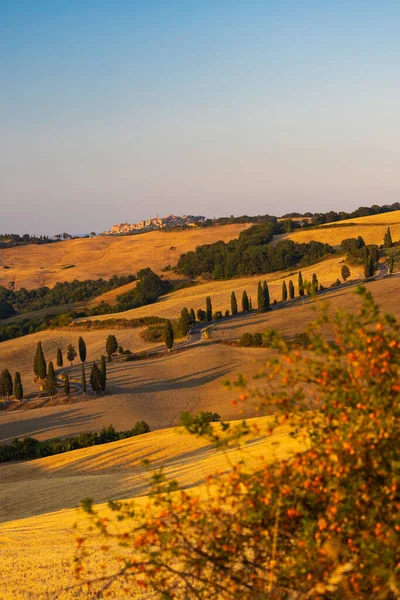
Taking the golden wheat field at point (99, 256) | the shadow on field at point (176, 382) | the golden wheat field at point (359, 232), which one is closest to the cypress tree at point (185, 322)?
the shadow on field at point (176, 382)

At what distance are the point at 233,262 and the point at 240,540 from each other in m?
113

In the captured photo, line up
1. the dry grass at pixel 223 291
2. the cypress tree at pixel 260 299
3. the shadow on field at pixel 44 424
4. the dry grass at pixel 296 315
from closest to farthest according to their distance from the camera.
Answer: the shadow on field at pixel 44 424, the dry grass at pixel 296 315, the cypress tree at pixel 260 299, the dry grass at pixel 223 291

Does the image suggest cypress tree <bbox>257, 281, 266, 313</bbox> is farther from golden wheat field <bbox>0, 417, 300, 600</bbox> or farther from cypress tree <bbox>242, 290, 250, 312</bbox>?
golden wheat field <bbox>0, 417, 300, 600</bbox>

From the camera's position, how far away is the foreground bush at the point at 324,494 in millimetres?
6234

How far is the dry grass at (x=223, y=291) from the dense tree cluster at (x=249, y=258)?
3.96 m

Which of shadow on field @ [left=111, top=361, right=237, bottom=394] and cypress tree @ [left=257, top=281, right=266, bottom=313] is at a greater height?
cypress tree @ [left=257, top=281, right=266, bottom=313]

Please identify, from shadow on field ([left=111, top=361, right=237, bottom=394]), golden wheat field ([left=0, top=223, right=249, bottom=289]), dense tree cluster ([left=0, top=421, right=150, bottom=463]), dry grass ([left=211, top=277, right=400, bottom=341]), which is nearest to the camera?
dense tree cluster ([left=0, top=421, right=150, bottom=463])

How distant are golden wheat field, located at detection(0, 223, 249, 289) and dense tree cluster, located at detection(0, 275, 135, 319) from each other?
7.45 meters

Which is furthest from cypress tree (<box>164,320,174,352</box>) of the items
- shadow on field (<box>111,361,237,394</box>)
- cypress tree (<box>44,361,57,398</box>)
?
cypress tree (<box>44,361,57,398</box>)

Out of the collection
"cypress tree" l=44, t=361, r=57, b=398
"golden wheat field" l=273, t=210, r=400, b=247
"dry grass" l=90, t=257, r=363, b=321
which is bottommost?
"cypress tree" l=44, t=361, r=57, b=398

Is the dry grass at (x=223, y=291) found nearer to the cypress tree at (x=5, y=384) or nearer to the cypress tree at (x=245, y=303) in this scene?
the cypress tree at (x=245, y=303)

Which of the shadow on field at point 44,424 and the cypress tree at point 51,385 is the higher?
the cypress tree at point 51,385

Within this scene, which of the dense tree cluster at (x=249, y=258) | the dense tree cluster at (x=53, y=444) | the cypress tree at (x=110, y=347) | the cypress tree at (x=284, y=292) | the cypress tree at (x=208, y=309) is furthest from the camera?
the dense tree cluster at (x=249, y=258)

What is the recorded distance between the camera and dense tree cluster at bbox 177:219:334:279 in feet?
375
